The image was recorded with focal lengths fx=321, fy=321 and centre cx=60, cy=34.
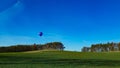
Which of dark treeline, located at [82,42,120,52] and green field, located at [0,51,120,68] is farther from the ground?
dark treeline, located at [82,42,120,52]

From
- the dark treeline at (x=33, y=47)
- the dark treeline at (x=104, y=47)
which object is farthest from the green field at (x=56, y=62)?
the dark treeline at (x=104, y=47)

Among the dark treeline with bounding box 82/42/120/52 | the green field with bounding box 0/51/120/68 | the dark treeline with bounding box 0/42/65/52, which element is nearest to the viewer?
the green field with bounding box 0/51/120/68

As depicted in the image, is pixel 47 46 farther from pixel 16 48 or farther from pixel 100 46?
pixel 100 46

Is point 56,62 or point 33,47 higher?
point 33,47

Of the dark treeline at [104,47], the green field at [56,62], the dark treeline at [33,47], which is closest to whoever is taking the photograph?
the green field at [56,62]

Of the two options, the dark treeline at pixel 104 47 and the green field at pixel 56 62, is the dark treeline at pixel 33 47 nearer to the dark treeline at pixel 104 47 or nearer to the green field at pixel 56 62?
the dark treeline at pixel 104 47

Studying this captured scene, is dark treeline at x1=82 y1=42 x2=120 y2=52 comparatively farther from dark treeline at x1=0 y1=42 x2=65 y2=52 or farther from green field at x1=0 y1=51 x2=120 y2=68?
green field at x1=0 y1=51 x2=120 y2=68

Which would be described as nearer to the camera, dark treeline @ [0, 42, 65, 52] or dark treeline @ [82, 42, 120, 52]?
dark treeline @ [0, 42, 65, 52]

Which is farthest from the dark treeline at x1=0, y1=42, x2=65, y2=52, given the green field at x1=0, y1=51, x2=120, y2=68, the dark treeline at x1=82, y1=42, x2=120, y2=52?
the green field at x1=0, y1=51, x2=120, y2=68

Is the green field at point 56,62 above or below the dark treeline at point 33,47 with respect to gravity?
below

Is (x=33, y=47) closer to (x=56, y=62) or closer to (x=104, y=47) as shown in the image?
(x=104, y=47)

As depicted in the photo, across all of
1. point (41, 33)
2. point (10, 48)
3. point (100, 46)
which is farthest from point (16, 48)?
point (41, 33)

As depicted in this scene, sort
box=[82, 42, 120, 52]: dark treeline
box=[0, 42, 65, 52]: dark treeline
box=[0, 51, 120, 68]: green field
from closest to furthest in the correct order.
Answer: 1. box=[0, 51, 120, 68]: green field
2. box=[0, 42, 65, 52]: dark treeline
3. box=[82, 42, 120, 52]: dark treeline

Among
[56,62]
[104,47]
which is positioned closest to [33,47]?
[104,47]
